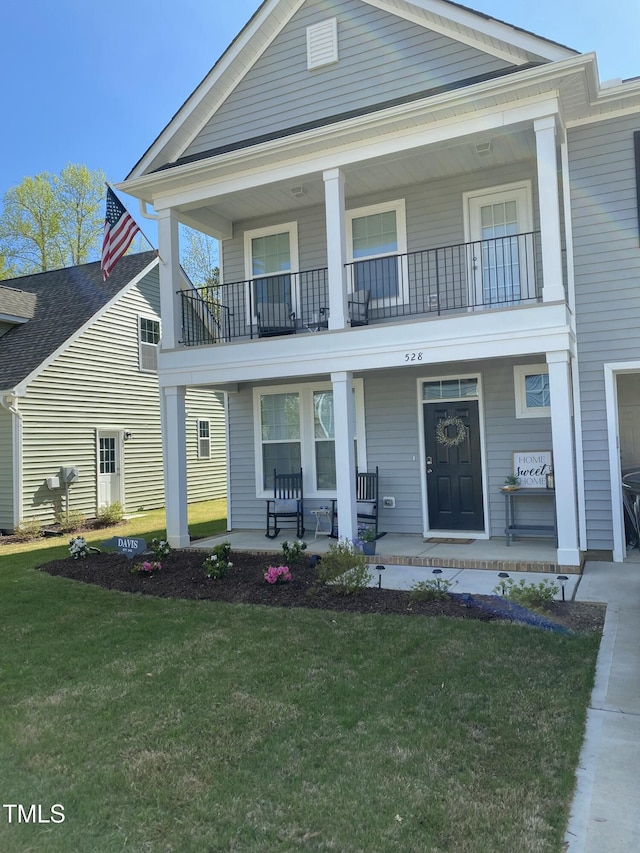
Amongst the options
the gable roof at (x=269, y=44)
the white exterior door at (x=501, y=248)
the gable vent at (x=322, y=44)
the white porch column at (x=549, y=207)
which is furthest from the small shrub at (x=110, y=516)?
the white porch column at (x=549, y=207)

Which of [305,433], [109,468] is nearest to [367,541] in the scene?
[305,433]

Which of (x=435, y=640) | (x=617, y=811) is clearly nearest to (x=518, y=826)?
(x=617, y=811)

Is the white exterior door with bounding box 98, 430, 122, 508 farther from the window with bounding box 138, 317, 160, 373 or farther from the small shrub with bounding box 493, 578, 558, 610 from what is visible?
Answer: the small shrub with bounding box 493, 578, 558, 610

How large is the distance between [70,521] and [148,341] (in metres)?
5.35

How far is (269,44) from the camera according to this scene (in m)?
8.66

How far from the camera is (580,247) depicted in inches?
296

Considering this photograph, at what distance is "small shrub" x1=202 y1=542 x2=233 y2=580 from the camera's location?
22.6 ft

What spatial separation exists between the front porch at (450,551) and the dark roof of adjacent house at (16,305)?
8.39 m

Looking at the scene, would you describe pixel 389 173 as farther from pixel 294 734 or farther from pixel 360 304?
pixel 294 734

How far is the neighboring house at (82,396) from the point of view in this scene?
40.3 ft

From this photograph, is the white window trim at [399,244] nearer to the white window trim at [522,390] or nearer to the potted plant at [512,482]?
the white window trim at [522,390]

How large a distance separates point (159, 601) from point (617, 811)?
472 centimetres

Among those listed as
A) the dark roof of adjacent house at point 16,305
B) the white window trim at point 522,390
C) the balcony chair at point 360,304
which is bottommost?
the white window trim at point 522,390

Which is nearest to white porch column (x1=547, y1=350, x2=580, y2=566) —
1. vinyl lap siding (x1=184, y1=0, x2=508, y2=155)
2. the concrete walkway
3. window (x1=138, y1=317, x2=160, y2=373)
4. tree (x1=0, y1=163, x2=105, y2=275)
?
the concrete walkway
